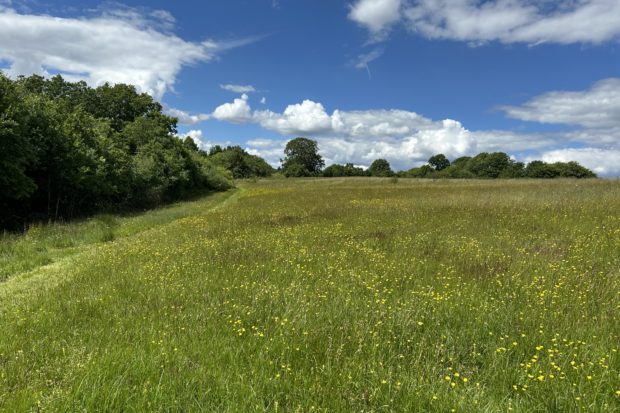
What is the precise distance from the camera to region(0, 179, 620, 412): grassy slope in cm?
368

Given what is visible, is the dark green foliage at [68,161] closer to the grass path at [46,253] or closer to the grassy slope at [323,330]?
the grass path at [46,253]

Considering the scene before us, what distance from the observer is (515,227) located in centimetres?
1234

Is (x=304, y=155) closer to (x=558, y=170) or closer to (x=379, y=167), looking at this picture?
(x=379, y=167)

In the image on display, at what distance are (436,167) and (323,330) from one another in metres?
175

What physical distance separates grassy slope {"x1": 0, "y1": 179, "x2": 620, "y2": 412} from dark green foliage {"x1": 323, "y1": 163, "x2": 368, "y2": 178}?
459ft

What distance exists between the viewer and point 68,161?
22.4 m

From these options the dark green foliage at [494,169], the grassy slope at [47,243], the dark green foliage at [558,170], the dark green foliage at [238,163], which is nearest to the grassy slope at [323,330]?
the grassy slope at [47,243]

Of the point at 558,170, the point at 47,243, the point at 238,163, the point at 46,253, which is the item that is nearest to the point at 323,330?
the point at 46,253

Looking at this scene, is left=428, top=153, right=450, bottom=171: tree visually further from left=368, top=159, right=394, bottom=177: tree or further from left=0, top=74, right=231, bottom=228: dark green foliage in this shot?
left=0, top=74, right=231, bottom=228: dark green foliage

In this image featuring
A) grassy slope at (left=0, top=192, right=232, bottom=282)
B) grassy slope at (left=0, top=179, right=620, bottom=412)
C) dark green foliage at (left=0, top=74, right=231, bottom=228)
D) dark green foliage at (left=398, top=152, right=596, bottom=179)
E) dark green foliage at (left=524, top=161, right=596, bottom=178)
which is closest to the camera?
grassy slope at (left=0, top=179, right=620, bottom=412)

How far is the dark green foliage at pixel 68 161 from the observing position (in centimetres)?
1764

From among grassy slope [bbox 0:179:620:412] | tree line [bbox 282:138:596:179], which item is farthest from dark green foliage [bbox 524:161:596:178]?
grassy slope [bbox 0:179:620:412]

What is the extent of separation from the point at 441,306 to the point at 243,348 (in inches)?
118

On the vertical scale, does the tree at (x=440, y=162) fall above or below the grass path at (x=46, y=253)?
above
